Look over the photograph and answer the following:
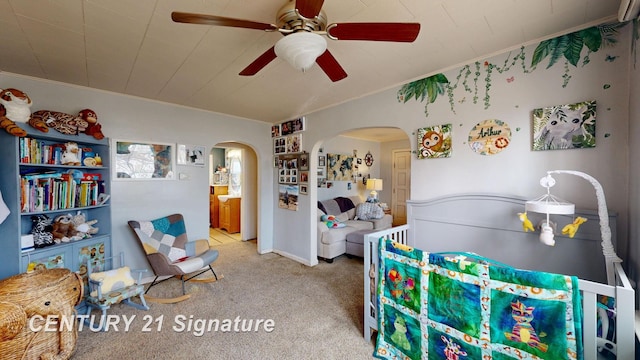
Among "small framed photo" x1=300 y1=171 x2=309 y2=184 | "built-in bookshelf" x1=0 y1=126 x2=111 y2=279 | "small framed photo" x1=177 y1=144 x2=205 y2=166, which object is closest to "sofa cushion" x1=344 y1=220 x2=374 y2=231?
"small framed photo" x1=300 y1=171 x2=309 y2=184

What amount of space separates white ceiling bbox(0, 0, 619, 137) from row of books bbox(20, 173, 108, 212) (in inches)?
39.9

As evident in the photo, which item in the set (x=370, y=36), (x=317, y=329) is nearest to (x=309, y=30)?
(x=370, y=36)

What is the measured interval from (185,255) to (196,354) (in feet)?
4.94

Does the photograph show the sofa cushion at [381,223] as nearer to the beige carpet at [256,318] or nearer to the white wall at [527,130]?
the beige carpet at [256,318]

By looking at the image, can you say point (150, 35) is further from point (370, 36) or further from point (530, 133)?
point (530, 133)

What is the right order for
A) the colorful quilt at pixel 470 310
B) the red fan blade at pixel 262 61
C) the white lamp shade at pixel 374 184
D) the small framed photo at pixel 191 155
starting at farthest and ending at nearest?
the white lamp shade at pixel 374 184 < the small framed photo at pixel 191 155 < the red fan blade at pixel 262 61 < the colorful quilt at pixel 470 310

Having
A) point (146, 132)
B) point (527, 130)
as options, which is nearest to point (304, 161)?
point (146, 132)

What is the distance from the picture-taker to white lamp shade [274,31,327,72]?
3.90 feet

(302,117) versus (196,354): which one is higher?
(302,117)

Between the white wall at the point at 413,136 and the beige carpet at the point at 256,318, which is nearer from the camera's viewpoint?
the white wall at the point at 413,136

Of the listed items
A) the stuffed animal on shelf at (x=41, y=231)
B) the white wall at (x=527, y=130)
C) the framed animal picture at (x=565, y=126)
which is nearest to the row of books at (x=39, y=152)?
the stuffed animal on shelf at (x=41, y=231)

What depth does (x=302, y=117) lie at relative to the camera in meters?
3.68

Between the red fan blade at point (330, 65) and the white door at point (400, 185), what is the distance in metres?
4.89

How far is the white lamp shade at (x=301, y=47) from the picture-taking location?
3.90ft
